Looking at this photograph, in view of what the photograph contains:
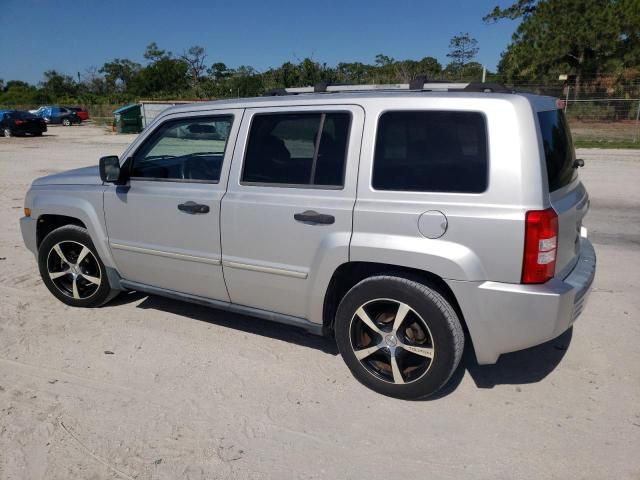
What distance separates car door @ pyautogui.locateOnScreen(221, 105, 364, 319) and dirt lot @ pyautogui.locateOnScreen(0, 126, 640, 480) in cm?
56

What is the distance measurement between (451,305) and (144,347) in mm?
2347

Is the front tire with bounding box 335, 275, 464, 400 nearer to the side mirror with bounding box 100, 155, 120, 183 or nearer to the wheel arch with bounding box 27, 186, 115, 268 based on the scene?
the side mirror with bounding box 100, 155, 120, 183

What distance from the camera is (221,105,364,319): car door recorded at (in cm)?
324

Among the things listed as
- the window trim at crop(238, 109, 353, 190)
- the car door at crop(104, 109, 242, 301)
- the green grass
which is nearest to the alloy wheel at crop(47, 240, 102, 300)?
the car door at crop(104, 109, 242, 301)

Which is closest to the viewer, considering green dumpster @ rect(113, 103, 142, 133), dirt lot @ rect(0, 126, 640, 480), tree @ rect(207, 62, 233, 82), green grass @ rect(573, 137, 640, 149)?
dirt lot @ rect(0, 126, 640, 480)

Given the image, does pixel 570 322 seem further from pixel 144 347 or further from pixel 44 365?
pixel 44 365

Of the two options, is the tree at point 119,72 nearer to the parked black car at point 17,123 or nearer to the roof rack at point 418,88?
the parked black car at point 17,123

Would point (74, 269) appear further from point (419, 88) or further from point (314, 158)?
point (419, 88)

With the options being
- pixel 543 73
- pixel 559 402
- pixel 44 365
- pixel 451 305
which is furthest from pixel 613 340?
pixel 543 73

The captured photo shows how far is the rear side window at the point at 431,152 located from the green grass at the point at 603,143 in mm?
18646

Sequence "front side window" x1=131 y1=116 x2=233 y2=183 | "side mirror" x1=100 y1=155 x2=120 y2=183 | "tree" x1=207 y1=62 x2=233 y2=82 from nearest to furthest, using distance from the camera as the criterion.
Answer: "front side window" x1=131 y1=116 x2=233 y2=183 → "side mirror" x1=100 y1=155 x2=120 y2=183 → "tree" x1=207 y1=62 x2=233 y2=82

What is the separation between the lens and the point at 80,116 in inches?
1704

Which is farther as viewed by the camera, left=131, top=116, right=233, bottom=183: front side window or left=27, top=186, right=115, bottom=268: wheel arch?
left=27, top=186, right=115, bottom=268: wheel arch

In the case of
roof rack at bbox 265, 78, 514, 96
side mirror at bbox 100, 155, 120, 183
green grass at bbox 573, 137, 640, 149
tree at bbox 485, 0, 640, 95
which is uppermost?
tree at bbox 485, 0, 640, 95
